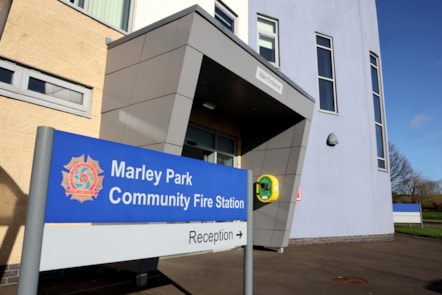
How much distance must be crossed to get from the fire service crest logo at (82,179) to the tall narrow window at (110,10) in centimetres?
569

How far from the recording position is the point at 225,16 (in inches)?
440

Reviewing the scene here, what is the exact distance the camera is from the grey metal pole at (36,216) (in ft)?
5.61

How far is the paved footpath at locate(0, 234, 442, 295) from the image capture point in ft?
17.3

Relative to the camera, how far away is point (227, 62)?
6.61m

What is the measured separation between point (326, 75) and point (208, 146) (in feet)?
22.3

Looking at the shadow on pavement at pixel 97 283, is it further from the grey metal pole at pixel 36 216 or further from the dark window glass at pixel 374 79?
the dark window glass at pixel 374 79

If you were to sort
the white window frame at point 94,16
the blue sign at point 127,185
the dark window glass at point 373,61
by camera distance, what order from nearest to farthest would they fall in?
the blue sign at point 127,185 → the white window frame at point 94,16 → the dark window glass at point 373,61

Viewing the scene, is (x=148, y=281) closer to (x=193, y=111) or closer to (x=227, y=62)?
(x=227, y=62)

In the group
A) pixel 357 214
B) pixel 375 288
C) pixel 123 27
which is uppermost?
pixel 123 27

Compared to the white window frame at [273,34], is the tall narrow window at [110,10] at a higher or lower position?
lower

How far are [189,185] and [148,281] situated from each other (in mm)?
3677

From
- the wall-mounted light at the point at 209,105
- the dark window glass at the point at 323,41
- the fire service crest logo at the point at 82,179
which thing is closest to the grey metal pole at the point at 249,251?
the fire service crest logo at the point at 82,179

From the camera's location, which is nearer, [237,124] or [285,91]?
[285,91]

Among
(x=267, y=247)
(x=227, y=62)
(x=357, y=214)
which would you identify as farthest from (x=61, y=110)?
(x=357, y=214)
